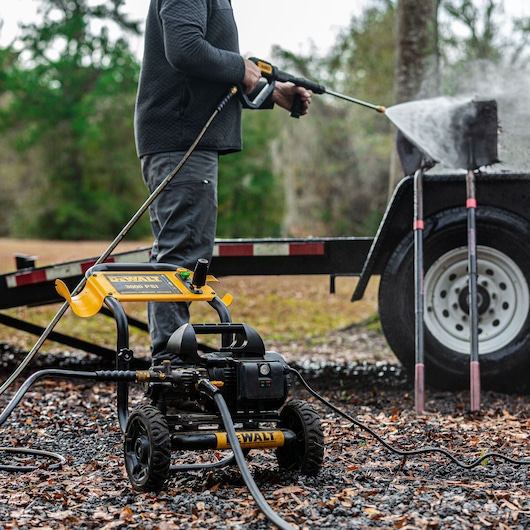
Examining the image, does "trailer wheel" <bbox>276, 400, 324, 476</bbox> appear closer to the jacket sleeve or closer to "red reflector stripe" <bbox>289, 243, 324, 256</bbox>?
the jacket sleeve

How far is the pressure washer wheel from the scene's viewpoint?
2945 millimetres

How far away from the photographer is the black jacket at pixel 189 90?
4.18 meters

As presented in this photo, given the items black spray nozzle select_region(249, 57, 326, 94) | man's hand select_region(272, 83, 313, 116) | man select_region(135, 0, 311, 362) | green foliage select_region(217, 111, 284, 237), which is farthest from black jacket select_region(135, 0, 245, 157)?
green foliage select_region(217, 111, 284, 237)

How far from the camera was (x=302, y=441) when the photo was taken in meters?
3.21

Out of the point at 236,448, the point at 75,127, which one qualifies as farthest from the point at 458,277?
the point at 75,127

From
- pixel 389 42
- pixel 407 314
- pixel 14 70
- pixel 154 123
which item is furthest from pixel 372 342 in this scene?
pixel 14 70

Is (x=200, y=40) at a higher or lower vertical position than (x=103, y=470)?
higher

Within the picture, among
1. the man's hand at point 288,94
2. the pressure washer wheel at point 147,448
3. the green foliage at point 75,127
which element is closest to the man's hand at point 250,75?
the man's hand at point 288,94

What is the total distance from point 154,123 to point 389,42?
69.2 ft

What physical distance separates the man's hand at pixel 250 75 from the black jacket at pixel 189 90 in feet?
0.15

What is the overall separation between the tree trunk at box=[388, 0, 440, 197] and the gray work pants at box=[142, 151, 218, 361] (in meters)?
4.81

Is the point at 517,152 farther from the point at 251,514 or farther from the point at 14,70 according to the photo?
the point at 14,70

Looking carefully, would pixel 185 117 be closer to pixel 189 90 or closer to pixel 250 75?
pixel 189 90

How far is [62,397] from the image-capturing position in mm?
5414
